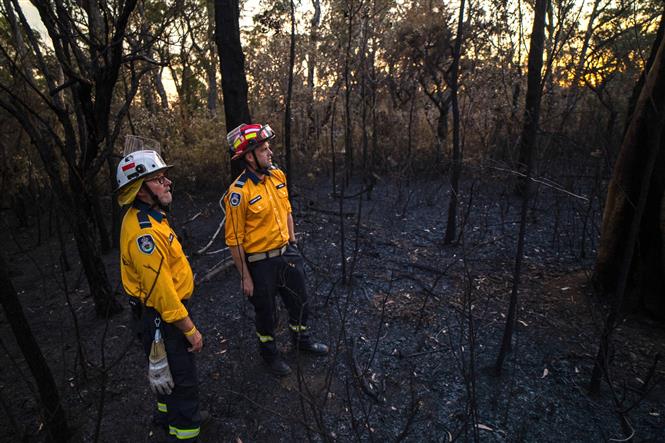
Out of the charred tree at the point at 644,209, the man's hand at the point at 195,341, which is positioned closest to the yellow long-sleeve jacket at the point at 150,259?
the man's hand at the point at 195,341

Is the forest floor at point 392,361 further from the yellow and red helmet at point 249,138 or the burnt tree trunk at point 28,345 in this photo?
the yellow and red helmet at point 249,138

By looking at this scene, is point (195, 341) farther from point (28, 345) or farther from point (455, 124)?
point (455, 124)

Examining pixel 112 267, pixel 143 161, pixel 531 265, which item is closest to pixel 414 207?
pixel 531 265

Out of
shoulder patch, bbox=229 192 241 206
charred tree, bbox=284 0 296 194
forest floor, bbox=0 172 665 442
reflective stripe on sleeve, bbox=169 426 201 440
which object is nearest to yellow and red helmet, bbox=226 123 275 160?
shoulder patch, bbox=229 192 241 206

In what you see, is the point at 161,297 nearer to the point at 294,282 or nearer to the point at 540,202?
the point at 294,282

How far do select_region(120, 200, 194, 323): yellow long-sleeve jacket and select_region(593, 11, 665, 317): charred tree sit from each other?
397 centimetres

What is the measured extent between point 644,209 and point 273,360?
4065 millimetres

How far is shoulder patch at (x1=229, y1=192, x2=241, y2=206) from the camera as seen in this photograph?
3.07 m

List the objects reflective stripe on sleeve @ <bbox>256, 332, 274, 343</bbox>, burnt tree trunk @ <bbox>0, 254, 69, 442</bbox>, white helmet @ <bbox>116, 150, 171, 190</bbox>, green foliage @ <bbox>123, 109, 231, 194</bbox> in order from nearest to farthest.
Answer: burnt tree trunk @ <bbox>0, 254, 69, 442</bbox>
white helmet @ <bbox>116, 150, 171, 190</bbox>
reflective stripe on sleeve @ <bbox>256, 332, 274, 343</bbox>
green foliage @ <bbox>123, 109, 231, 194</bbox>

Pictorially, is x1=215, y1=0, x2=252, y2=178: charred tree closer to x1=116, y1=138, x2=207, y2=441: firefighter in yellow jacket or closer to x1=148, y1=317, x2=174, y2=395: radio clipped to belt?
x1=116, y1=138, x2=207, y2=441: firefighter in yellow jacket

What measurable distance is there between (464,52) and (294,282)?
1046cm

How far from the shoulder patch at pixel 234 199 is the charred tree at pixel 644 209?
3.51 meters

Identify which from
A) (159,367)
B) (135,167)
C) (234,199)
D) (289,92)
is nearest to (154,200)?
(135,167)

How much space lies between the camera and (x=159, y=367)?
2.37 metres
